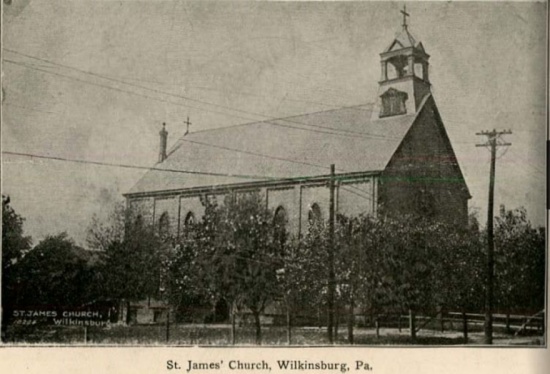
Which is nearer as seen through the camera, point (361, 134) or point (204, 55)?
point (204, 55)

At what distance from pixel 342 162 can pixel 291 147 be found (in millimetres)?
518

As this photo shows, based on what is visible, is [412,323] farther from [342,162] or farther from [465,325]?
[342,162]

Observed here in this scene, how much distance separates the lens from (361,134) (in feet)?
20.3

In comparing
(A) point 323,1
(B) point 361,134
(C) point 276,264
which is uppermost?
(A) point 323,1

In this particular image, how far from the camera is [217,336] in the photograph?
5262mm

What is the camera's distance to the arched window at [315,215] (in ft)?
19.2

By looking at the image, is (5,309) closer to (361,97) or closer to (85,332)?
(85,332)

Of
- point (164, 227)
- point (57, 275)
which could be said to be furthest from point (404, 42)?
point (57, 275)

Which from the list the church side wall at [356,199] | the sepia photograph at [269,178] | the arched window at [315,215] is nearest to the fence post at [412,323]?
the sepia photograph at [269,178]

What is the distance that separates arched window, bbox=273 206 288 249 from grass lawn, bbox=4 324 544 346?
709 millimetres
